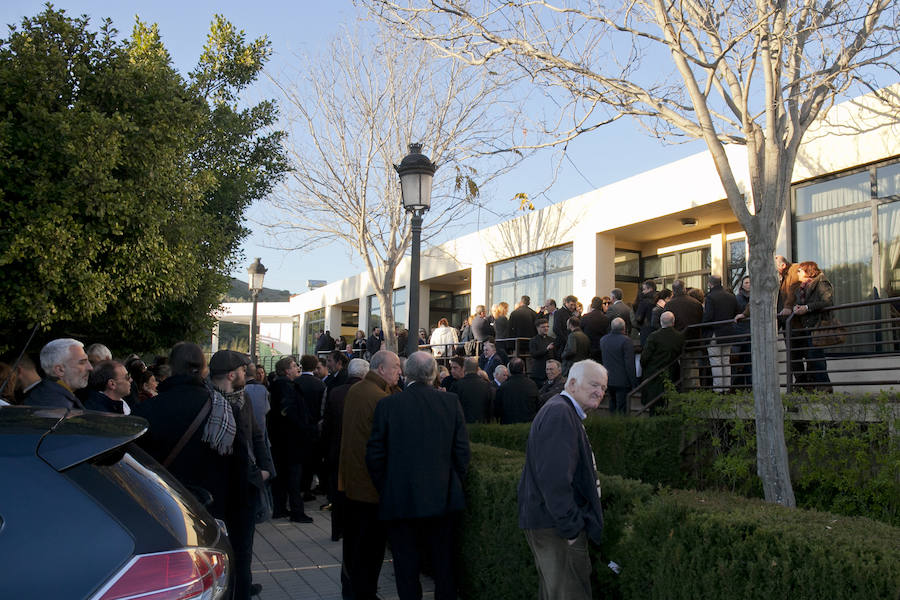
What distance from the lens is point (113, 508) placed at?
243 cm

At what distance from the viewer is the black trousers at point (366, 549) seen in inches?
233

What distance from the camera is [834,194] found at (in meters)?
13.5

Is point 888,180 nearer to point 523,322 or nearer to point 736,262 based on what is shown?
point 736,262

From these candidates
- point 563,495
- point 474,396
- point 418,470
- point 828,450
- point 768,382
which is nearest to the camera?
point 563,495

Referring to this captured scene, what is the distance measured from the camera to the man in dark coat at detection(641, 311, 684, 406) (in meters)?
12.1

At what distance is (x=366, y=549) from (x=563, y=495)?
93.1 inches

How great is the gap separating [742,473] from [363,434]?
616cm

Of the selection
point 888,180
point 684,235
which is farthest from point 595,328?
point 684,235

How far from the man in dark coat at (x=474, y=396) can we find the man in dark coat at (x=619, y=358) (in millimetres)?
2419

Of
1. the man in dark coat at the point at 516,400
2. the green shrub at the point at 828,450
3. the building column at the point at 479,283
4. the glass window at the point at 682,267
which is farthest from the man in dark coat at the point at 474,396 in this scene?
the building column at the point at 479,283

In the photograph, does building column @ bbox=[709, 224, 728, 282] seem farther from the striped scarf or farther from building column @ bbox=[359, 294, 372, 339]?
building column @ bbox=[359, 294, 372, 339]

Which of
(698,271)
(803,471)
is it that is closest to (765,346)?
(803,471)

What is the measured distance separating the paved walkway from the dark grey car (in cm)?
420

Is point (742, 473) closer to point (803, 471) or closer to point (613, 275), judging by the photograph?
point (803, 471)
